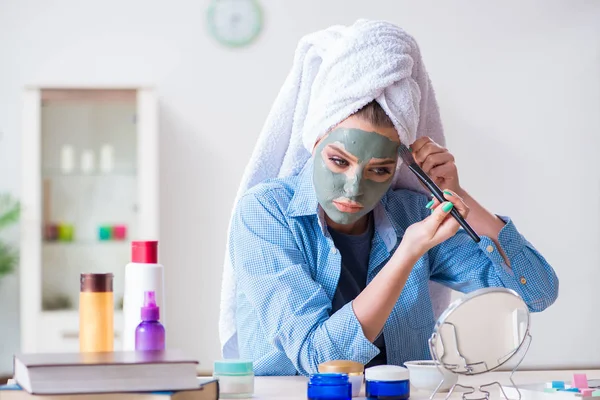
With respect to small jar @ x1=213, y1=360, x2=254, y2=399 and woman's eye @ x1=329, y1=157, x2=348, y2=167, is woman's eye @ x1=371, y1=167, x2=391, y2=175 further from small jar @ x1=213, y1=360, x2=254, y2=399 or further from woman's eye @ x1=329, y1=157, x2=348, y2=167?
small jar @ x1=213, y1=360, x2=254, y2=399

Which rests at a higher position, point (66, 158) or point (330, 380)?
point (66, 158)

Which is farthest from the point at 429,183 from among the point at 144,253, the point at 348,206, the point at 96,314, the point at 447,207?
the point at 96,314

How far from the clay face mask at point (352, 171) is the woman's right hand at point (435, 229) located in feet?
0.54

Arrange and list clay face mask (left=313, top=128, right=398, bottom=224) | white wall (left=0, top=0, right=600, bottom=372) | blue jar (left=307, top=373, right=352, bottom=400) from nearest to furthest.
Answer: blue jar (left=307, top=373, right=352, bottom=400), clay face mask (left=313, top=128, right=398, bottom=224), white wall (left=0, top=0, right=600, bottom=372)

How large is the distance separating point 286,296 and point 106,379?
22.2 inches

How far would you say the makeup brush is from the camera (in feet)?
4.87

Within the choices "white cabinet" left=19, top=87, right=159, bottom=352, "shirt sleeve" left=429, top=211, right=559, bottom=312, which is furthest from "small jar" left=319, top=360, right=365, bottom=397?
"white cabinet" left=19, top=87, right=159, bottom=352

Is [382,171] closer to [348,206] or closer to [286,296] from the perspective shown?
[348,206]

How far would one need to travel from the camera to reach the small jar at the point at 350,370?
132 centimetres

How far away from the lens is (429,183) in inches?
60.5

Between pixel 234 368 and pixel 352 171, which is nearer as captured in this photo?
pixel 234 368

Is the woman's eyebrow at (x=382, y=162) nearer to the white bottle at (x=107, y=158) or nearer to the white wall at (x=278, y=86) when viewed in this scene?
the white bottle at (x=107, y=158)

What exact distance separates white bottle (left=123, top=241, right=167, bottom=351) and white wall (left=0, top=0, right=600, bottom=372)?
9.22 ft

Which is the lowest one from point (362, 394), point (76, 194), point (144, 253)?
point (362, 394)
